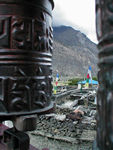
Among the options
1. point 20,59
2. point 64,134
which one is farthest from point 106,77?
point 64,134

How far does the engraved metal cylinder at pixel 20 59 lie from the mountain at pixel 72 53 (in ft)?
143

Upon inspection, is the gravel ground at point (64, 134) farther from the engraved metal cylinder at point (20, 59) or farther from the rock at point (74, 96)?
the rock at point (74, 96)

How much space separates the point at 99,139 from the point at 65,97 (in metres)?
14.0

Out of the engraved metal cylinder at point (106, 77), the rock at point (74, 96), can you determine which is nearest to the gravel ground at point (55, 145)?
the engraved metal cylinder at point (106, 77)

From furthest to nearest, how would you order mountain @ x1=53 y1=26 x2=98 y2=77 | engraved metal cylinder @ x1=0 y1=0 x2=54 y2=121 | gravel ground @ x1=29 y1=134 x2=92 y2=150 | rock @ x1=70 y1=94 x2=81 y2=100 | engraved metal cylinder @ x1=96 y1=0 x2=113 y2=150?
mountain @ x1=53 y1=26 x2=98 y2=77
rock @ x1=70 y1=94 x2=81 y2=100
gravel ground @ x1=29 y1=134 x2=92 y2=150
engraved metal cylinder @ x1=0 y1=0 x2=54 y2=121
engraved metal cylinder @ x1=96 y1=0 x2=113 y2=150

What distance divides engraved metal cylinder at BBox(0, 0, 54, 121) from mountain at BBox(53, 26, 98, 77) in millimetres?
43537

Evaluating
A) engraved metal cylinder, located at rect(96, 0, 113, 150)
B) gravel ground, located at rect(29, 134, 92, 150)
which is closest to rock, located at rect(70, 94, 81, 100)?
gravel ground, located at rect(29, 134, 92, 150)

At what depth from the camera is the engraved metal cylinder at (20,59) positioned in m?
1.19

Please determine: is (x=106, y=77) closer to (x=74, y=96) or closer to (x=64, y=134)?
(x=64, y=134)

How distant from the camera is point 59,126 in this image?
652cm

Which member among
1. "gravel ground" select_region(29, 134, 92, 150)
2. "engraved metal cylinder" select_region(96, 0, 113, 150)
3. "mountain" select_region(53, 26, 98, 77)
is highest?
"mountain" select_region(53, 26, 98, 77)

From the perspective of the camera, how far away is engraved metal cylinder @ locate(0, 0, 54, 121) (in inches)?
46.8

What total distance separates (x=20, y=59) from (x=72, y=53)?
5835 cm

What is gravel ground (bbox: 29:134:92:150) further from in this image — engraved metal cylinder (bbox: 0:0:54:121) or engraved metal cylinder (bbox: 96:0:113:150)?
engraved metal cylinder (bbox: 96:0:113:150)
